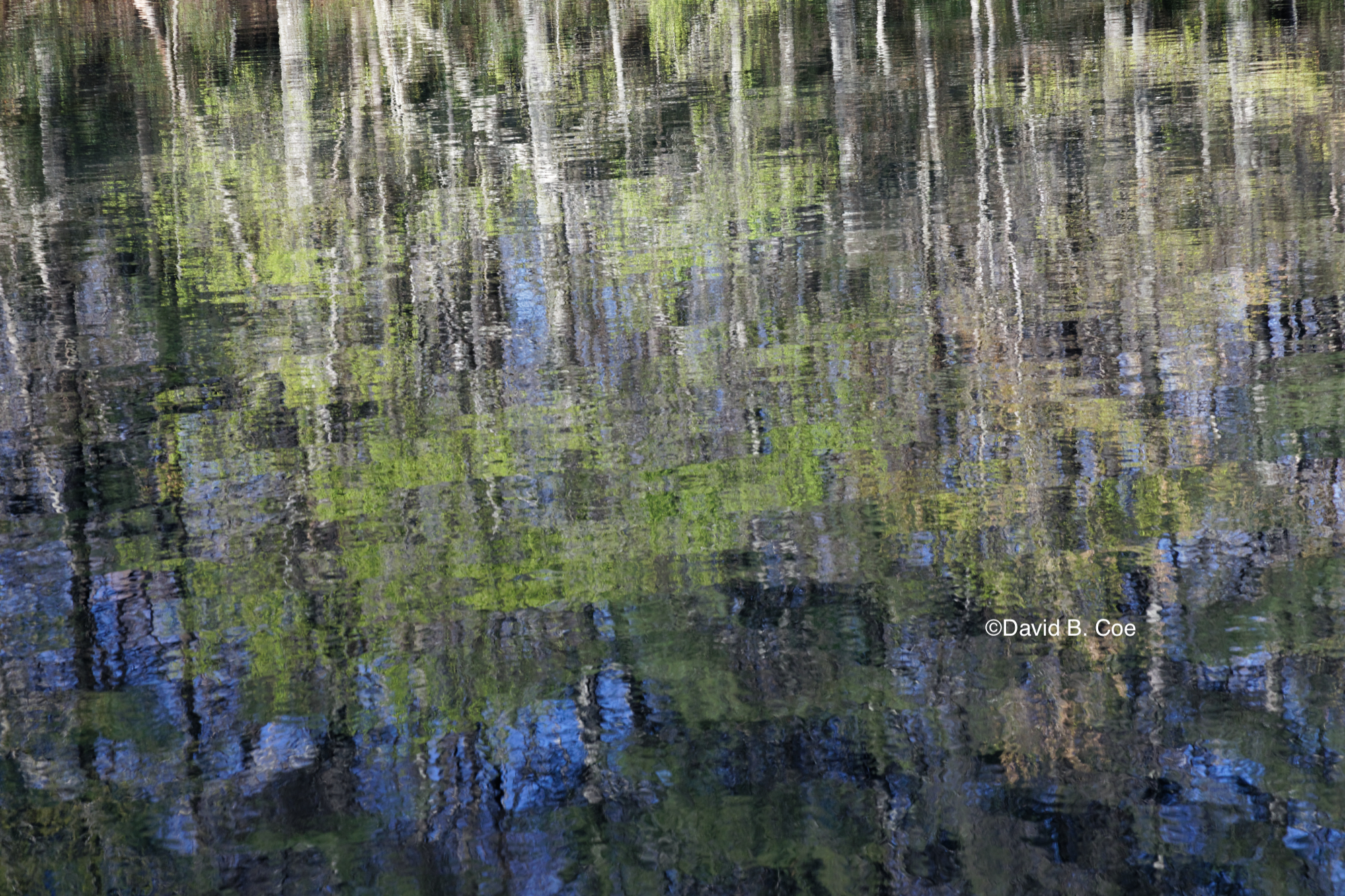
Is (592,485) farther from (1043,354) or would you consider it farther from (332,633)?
(1043,354)

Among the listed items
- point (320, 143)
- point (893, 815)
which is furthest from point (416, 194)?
point (893, 815)

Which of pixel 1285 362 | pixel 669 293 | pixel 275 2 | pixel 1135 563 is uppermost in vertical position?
pixel 275 2

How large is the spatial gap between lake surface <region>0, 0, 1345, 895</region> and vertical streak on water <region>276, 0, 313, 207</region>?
1.18 m

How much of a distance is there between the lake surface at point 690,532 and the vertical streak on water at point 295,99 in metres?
1.18

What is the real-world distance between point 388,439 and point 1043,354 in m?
3.54

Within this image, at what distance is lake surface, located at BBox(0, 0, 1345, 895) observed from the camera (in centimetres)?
408

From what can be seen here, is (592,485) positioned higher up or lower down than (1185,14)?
lower down

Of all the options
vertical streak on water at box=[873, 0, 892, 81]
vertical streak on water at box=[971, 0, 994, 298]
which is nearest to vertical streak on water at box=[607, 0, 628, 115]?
vertical streak on water at box=[873, 0, 892, 81]

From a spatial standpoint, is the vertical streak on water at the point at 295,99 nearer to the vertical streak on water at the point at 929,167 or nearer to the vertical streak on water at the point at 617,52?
the vertical streak on water at the point at 617,52

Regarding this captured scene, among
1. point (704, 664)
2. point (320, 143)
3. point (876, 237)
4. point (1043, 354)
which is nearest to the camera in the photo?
point (704, 664)

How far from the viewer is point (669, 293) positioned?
9570 mm

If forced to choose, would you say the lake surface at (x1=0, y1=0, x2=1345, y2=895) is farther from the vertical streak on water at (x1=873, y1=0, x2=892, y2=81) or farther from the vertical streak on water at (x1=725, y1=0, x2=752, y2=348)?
the vertical streak on water at (x1=873, y1=0, x2=892, y2=81)

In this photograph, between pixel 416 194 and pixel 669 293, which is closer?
pixel 669 293

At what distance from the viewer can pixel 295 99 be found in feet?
72.6
